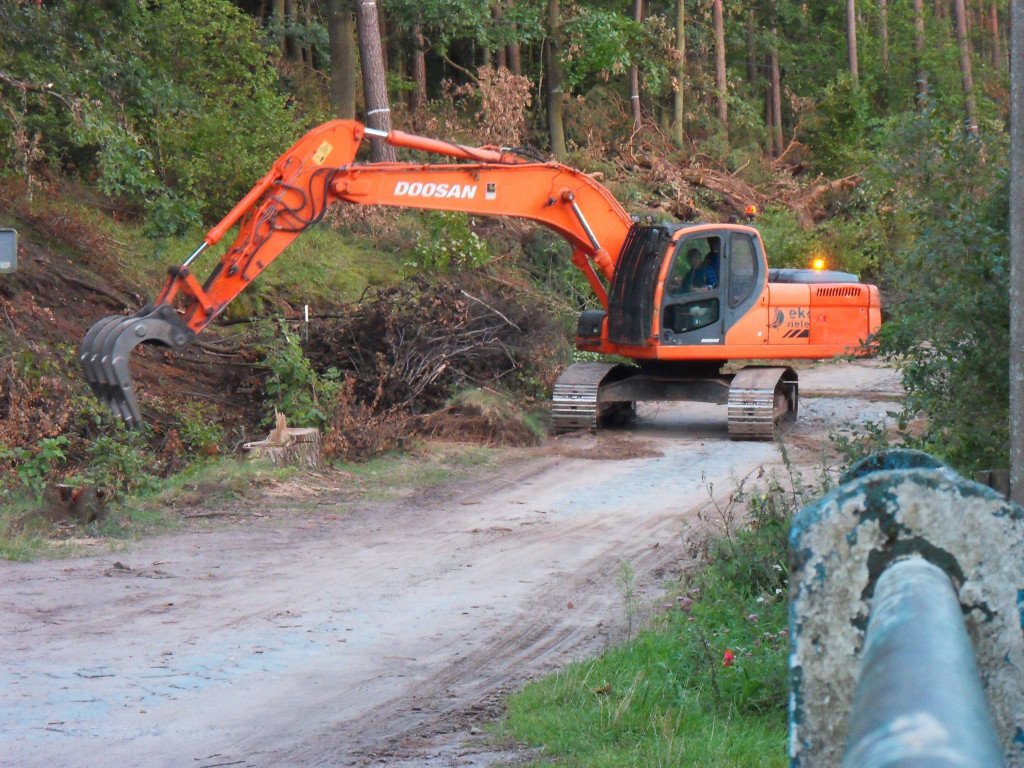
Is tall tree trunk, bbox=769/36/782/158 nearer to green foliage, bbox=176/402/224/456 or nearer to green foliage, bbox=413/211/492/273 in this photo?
green foliage, bbox=413/211/492/273

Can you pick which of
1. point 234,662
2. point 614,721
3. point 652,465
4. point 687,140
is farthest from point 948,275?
point 687,140

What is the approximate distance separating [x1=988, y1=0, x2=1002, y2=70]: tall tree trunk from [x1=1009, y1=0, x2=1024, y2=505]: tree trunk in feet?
163

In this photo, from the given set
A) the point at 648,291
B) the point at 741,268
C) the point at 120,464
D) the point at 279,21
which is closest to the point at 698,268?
the point at 741,268

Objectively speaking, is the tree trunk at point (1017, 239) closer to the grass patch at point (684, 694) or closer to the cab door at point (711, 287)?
the grass patch at point (684, 694)

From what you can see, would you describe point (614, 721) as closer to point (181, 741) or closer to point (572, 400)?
point (181, 741)

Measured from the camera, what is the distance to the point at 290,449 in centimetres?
1225

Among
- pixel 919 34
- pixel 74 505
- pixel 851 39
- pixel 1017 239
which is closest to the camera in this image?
pixel 1017 239

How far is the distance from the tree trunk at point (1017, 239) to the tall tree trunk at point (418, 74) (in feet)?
80.8

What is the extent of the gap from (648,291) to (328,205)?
4297mm

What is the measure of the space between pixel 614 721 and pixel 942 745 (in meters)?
4.95

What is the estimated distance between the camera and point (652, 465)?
13.5m

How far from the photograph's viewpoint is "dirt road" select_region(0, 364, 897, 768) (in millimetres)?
5715

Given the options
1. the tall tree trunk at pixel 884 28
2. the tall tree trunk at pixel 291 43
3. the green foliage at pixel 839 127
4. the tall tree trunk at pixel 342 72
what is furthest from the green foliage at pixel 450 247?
the tall tree trunk at pixel 884 28

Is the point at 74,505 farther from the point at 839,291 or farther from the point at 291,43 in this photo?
the point at 291,43
